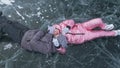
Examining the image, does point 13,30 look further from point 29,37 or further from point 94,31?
point 94,31

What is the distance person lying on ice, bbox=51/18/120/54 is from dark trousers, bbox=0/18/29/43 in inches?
14.5

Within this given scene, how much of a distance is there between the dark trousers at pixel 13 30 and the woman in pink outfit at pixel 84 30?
386mm

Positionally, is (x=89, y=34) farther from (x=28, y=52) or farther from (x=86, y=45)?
(x=28, y=52)

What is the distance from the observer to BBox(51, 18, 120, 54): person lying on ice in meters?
2.74

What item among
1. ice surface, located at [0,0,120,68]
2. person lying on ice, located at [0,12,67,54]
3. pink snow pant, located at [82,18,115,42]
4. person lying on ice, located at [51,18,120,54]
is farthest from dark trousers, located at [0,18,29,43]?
pink snow pant, located at [82,18,115,42]

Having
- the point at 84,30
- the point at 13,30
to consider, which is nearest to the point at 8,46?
the point at 13,30

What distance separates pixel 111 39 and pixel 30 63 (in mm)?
961

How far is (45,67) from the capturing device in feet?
8.63

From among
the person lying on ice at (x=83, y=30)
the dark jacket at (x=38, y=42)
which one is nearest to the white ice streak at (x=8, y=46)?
the dark jacket at (x=38, y=42)

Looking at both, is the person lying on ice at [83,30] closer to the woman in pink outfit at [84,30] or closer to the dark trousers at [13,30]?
the woman in pink outfit at [84,30]

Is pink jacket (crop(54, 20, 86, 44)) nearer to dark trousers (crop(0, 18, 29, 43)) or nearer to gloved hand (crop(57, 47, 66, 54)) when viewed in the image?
gloved hand (crop(57, 47, 66, 54))

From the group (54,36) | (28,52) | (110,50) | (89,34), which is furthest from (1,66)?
(110,50)

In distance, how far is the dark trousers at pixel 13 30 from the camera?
110 inches

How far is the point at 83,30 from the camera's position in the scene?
2822mm
